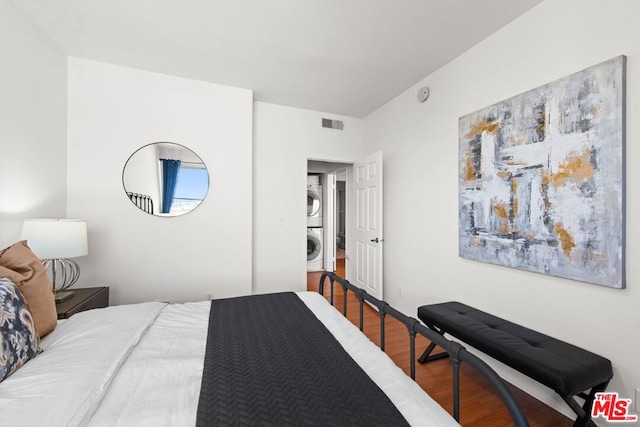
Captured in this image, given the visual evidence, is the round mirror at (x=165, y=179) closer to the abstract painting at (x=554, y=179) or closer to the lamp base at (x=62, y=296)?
the lamp base at (x=62, y=296)

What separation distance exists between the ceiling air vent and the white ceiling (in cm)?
81

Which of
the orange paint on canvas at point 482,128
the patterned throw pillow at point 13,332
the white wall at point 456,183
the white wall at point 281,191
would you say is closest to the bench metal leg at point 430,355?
the white wall at point 456,183

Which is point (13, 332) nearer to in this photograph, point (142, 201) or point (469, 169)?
point (142, 201)

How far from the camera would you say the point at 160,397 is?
854 millimetres

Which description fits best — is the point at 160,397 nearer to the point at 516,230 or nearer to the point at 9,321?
the point at 9,321

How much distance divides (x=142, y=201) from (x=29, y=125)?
0.93 m

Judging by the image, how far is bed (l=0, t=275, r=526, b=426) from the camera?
2.49ft

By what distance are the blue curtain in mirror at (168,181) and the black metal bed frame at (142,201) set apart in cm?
11

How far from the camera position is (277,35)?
6.79ft

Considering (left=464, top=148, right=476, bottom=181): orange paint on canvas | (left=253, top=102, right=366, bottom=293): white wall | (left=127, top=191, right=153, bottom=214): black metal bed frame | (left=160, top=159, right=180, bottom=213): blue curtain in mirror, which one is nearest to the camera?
(left=464, top=148, right=476, bottom=181): orange paint on canvas

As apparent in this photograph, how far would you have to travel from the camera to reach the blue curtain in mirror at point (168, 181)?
2.67m

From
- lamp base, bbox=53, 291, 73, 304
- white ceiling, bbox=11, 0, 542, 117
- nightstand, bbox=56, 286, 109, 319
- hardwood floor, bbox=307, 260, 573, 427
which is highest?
white ceiling, bbox=11, 0, 542, 117

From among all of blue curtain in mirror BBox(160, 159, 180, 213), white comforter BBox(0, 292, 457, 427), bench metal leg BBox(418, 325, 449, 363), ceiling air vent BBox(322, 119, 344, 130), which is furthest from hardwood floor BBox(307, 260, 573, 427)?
ceiling air vent BBox(322, 119, 344, 130)

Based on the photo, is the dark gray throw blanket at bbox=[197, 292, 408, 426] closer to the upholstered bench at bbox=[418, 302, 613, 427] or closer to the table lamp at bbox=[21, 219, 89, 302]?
the upholstered bench at bbox=[418, 302, 613, 427]
